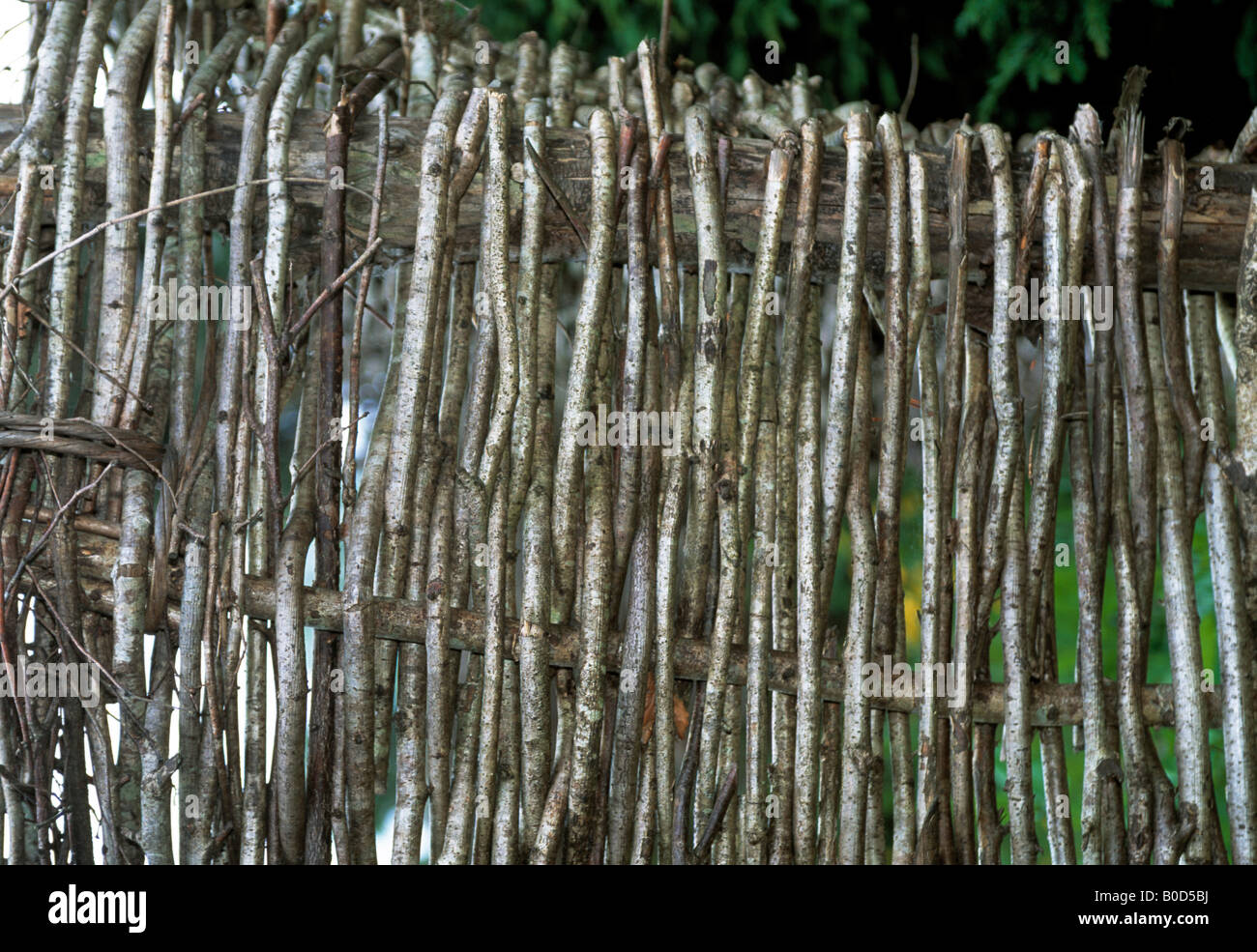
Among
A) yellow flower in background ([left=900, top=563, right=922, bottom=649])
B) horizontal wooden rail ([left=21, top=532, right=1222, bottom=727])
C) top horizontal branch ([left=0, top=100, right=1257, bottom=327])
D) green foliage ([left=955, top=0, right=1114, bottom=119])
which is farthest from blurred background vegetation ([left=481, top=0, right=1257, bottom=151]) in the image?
horizontal wooden rail ([left=21, top=532, right=1222, bottom=727])

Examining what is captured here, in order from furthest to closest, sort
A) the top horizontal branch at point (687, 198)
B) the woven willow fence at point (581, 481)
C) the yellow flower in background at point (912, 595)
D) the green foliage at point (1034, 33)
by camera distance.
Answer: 1. the yellow flower in background at point (912, 595)
2. the green foliage at point (1034, 33)
3. the top horizontal branch at point (687, 198)
4. the woven willow fence at point (581, 481)

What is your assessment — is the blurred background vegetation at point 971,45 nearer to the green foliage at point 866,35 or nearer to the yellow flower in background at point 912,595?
the green foliage at point 866,35

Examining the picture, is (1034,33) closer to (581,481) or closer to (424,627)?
(581,481)

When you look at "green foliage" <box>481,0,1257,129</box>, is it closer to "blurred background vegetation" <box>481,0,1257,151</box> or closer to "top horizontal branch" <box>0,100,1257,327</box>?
"blurred background vegetation" <box>481,0,1257,151</box>

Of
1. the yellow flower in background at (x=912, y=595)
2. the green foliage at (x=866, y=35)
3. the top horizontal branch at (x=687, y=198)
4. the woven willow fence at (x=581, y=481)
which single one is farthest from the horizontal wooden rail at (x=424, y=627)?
the green foliage at (x=866, y=35)

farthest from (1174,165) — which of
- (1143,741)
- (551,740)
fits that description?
(551,740)

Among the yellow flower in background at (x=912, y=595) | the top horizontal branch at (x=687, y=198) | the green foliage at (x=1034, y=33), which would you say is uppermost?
the green foliage at (x=1034, y=33)

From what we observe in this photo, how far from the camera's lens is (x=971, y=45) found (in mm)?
2555

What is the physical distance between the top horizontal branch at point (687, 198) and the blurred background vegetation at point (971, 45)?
0.60 m

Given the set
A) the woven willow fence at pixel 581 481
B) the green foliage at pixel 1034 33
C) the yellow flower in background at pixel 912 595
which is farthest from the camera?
the yellow flower in background at pixel 912 595

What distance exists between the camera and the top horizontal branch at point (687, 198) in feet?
5.40

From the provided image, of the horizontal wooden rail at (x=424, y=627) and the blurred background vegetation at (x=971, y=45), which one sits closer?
the horizontal wooden rail at (x=424, y=627)

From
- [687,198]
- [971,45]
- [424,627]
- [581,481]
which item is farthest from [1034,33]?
[424,627]

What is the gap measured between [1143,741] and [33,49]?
188 cm
